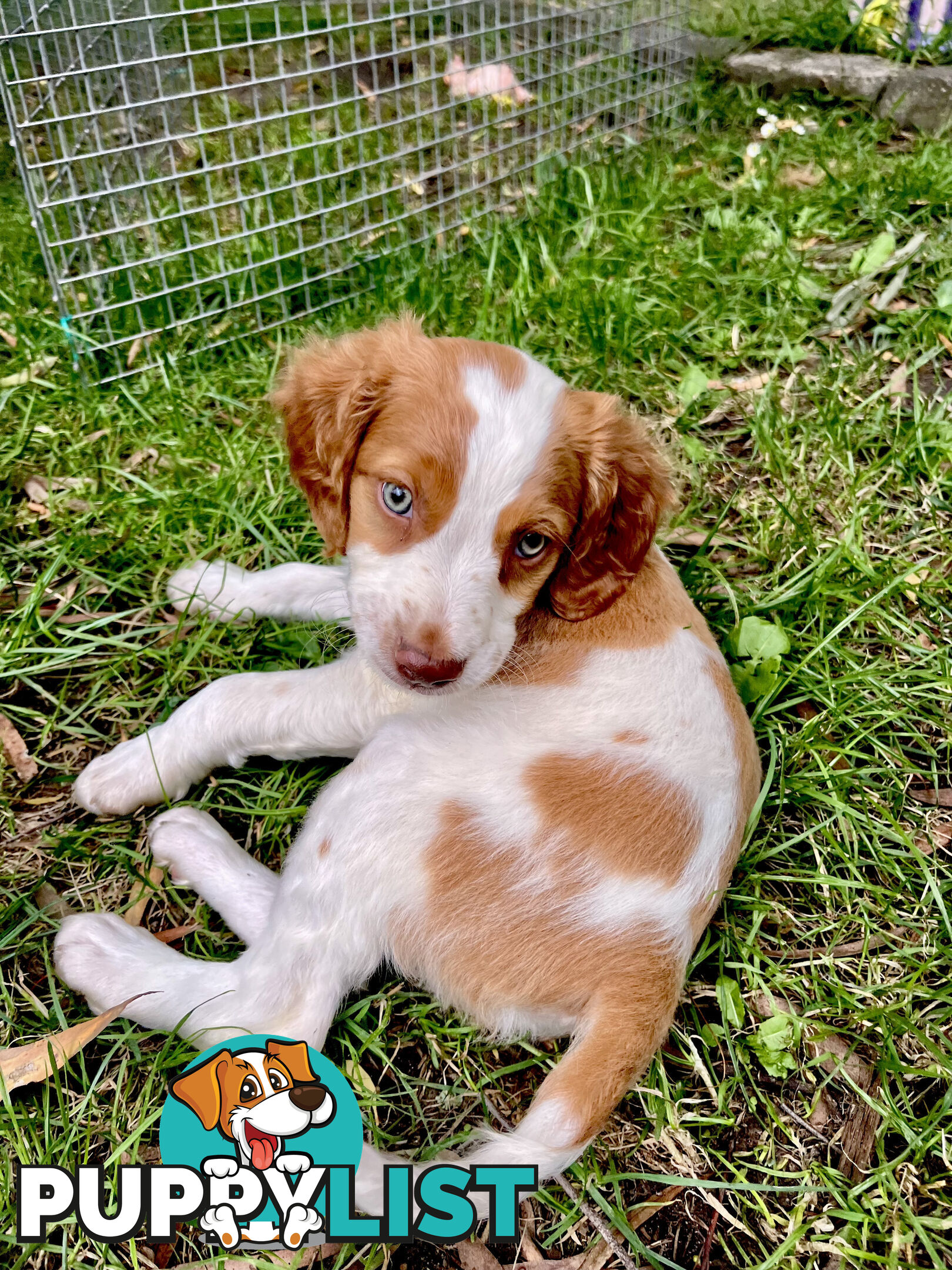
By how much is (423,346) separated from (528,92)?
3293mm

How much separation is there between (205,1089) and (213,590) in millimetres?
1641

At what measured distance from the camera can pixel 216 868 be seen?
2.58 metres

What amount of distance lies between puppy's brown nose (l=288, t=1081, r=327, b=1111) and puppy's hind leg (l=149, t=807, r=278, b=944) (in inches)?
16.9

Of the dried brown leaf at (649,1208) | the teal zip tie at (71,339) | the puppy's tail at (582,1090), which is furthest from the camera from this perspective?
the teal zip tie at (71,339)

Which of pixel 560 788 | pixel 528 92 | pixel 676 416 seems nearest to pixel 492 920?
pixel 560 788

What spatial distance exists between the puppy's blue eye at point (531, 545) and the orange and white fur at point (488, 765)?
14 mm

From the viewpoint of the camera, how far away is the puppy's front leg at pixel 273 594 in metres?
3.16

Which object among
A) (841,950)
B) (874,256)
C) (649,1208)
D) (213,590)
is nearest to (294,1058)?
(649,1208)

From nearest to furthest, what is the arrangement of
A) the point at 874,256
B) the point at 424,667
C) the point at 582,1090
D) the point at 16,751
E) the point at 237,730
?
the point at 582,1090 < the point at 424,667 < the point at 237,730 < the point at 16,751 < the point at 874,256

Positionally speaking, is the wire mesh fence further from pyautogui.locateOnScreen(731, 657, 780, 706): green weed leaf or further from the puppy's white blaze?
pyautogui.locateOnScreen(731, 657, 780, 706): green weed leaf

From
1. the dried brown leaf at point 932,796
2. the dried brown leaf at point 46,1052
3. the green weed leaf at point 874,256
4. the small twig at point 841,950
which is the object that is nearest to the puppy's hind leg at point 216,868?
the dried brown leaf at point 46,1052

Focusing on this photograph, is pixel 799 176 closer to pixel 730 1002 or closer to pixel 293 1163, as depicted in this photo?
pixel 730 1002

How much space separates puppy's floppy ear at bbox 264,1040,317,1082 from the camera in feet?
7.15

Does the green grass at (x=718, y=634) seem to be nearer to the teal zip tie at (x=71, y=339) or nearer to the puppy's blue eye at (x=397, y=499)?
the teal zip tie at (x=71, y=339)
